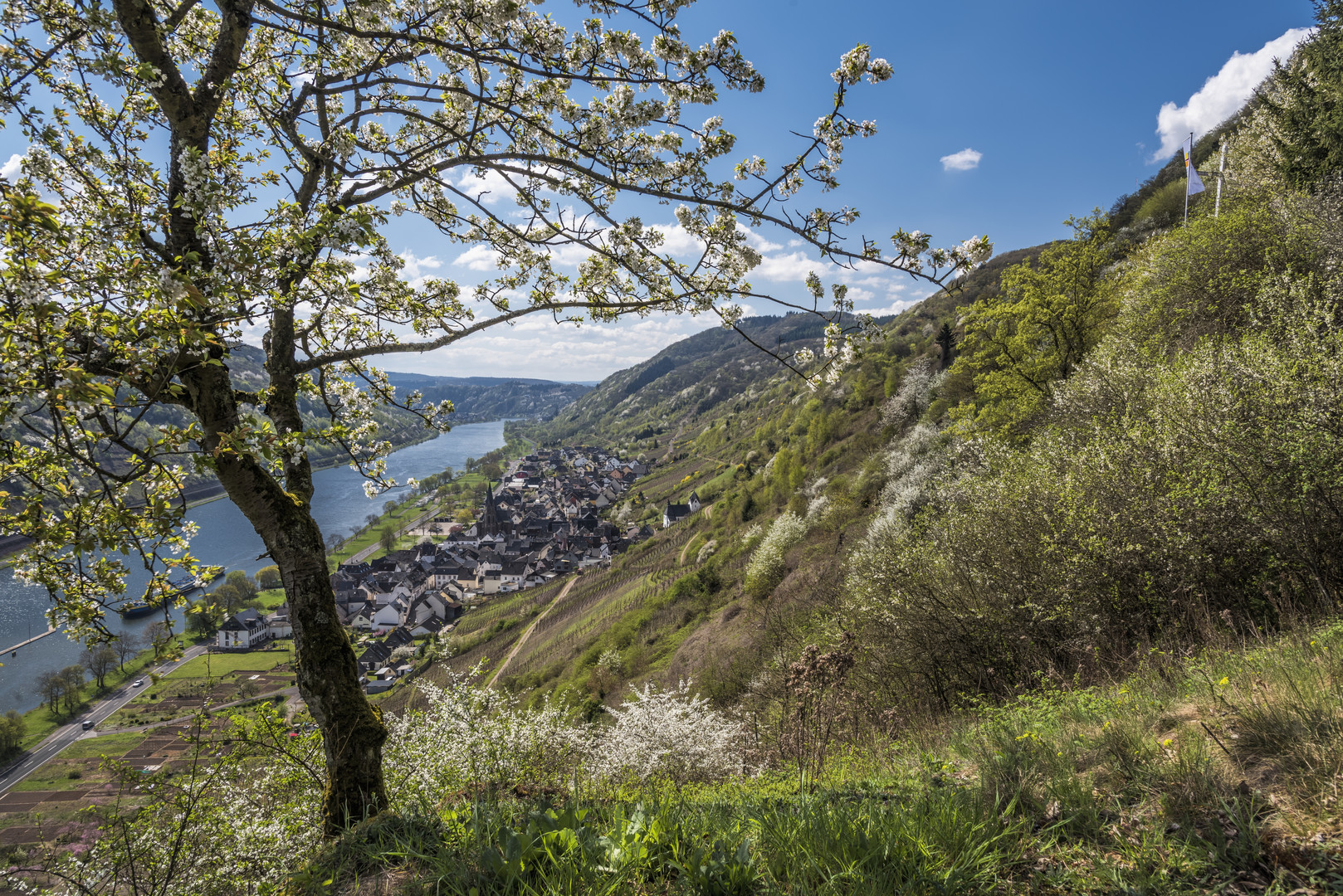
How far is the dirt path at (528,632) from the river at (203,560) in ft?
70.8

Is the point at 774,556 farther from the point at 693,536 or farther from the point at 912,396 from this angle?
the point at 693,536

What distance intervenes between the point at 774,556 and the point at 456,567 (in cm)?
8032

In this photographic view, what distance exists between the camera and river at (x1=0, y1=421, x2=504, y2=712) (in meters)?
60.9

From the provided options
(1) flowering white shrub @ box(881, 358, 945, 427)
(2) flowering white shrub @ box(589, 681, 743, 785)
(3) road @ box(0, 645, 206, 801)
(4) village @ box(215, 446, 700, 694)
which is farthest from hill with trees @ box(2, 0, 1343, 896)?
(4) village @ box(215, 446, 700, 694)

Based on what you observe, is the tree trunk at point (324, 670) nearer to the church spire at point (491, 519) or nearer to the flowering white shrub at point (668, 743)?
the flowering white shrub at point (668, 743)

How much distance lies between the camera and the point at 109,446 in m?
3.24

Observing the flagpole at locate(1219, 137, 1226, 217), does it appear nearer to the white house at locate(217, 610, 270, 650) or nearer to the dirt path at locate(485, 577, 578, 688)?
the dirt path at locate(485, 577, 578, 688)

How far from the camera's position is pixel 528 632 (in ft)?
196

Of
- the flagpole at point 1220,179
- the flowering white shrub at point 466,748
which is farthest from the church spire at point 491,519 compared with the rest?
the flagpole at point 1220,179

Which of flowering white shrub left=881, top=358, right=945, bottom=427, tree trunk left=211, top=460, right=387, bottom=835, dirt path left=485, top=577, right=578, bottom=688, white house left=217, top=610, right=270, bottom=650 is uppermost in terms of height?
flowering white shrub left=881, top=358, right=945, bottom=427

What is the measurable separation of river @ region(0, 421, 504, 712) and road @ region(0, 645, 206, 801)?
7926mm

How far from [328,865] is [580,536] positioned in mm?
101804

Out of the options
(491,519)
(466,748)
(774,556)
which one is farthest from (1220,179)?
(491,519)

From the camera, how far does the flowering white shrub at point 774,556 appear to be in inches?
1278
